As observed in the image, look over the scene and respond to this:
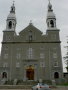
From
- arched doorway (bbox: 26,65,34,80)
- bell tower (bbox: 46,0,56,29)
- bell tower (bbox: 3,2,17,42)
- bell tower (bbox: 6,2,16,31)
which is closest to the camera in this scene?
arched doorway (bbox: 26,65,34,80)

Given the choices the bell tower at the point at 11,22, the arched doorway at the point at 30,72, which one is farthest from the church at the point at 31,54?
the bell tower at the point at 11,22

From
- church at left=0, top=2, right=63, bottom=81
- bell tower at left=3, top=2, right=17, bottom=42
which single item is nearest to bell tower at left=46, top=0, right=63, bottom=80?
church at left=0, top=2, right=63, bottom=81

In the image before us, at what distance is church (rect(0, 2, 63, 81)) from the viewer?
3803 centimetres

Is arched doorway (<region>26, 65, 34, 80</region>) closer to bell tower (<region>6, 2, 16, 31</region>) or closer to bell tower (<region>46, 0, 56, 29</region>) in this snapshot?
bell tower (<region>6, 2, 16, 31</region>)

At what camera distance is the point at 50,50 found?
131 feet

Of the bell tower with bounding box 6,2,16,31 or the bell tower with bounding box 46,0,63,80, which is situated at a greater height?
the bell tower with bounding box 6,2,16,31

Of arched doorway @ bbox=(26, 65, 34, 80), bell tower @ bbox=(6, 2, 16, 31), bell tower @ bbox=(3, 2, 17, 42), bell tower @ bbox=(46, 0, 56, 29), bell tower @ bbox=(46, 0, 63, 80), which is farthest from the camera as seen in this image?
bell tower @ bbox=(6, 2, 16, 31)

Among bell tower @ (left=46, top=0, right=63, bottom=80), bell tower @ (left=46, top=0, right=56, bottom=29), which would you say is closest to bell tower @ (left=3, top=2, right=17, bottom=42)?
bell tower @ (left=46, top=0, right=63, bottom=80)

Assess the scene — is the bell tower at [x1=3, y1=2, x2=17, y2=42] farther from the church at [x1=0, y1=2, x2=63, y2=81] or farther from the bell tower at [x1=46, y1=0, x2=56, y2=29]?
the bell tower at [x1=46, y1=0, x2=56, y2=29]

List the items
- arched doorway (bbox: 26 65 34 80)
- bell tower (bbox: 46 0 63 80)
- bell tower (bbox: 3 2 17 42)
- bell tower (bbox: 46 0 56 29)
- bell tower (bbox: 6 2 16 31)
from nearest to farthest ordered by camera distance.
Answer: bell tower (bbox: 46 0 63 80), arched doorway (bbox: 26 65 34 80), bell tower (bbox: 3 2 17 42), bell tower (bbox: 46 0 56 29), bell tower (bbox: 6 2 16 31)

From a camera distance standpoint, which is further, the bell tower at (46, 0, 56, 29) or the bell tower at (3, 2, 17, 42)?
the bell tower at (46, 0, 56, 29)

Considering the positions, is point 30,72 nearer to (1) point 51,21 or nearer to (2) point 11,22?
(2) point 11,22

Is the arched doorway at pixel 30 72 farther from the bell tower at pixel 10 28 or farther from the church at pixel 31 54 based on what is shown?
the bell tower at pixel 10 28

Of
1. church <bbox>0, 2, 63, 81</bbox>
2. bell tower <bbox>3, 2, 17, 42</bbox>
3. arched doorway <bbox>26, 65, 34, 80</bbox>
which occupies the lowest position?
arched doorway <bbox>26, 65, 34, 80</bbox>
